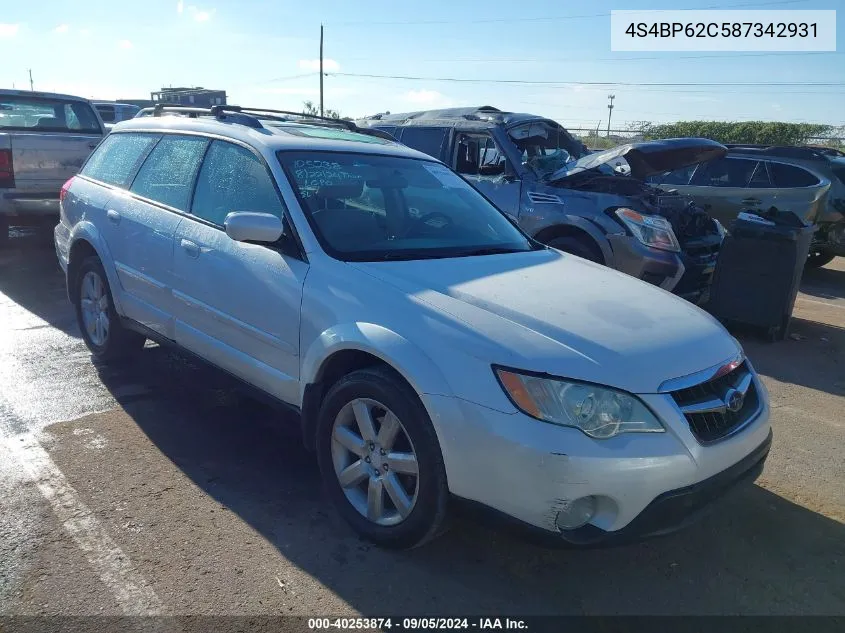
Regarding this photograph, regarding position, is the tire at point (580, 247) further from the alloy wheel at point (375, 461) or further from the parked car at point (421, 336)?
the alloy wheel at point (375, 461)

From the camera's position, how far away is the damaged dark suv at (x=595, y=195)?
6.28m

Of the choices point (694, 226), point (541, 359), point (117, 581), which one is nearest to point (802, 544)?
point (541, 359)

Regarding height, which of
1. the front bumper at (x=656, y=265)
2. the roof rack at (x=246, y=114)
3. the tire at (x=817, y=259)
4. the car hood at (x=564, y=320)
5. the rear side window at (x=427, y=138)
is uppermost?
the roof rack at (x=246, y=114)

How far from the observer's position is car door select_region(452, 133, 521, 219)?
709 centimetres

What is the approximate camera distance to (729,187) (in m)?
10.0

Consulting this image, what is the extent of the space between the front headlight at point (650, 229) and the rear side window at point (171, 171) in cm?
389

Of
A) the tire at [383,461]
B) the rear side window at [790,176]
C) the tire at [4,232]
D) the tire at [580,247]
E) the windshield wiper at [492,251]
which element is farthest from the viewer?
the rear side window at [790,176]

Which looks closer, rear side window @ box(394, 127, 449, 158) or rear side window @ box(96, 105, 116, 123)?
rear side window @ box(394, 127, 449, 158)

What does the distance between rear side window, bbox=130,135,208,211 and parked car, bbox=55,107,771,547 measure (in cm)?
2

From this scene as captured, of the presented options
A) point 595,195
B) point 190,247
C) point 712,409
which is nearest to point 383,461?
point 712,409

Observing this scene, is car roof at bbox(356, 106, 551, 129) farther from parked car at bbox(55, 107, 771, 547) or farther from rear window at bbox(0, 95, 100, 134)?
rear window at bbox(0, 95, 100, 134)

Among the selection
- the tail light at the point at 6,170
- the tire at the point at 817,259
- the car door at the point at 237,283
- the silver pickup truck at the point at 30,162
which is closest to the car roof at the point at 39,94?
the silver pickup truck at the point at 30,162

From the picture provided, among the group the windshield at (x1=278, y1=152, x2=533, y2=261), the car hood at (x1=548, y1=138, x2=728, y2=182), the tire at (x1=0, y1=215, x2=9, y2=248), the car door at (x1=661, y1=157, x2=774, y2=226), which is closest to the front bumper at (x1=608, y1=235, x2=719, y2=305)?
the car hood at (x1=548, y1=138, x2=728, y2=182)

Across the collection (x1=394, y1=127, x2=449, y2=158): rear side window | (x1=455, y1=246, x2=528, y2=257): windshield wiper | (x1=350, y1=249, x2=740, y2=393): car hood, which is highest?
(x1=394, y1=127, x2=449, y2=158): rear side window
